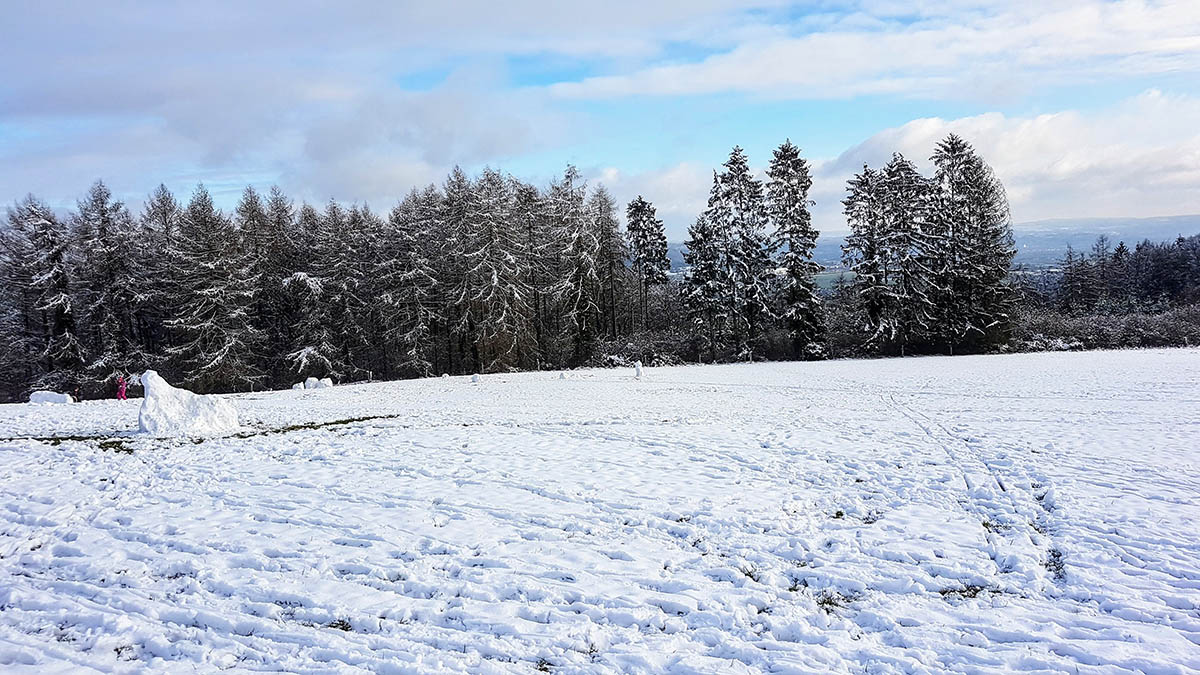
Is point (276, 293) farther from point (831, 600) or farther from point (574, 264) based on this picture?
point (831, 600)

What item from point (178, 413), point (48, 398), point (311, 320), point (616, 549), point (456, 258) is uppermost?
point (456, 258)

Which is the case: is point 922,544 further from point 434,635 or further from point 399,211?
point 399,211

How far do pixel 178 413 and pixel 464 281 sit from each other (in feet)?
67.2

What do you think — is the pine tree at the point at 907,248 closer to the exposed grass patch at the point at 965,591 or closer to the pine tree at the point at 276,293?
the exposed grass patch at the point at 965,591

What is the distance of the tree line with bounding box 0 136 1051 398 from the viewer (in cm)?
3198

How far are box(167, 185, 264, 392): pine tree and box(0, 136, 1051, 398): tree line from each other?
0.42ft

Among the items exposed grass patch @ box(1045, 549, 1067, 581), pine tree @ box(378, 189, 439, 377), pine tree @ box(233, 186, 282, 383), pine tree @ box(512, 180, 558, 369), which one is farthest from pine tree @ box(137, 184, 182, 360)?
exposed grass patch @ box(1045, 549, 1067, 581)

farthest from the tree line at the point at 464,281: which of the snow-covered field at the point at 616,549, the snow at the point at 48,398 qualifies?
the snow-covered field at the point at 616,549

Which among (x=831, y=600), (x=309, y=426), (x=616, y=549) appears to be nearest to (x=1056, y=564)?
(x=831, y=600)

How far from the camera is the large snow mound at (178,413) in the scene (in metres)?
14.2

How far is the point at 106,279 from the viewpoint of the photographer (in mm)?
33125

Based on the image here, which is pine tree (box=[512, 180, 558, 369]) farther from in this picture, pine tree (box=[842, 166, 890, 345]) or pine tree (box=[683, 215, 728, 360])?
pine tree (box=[842, 166, 890, 345])

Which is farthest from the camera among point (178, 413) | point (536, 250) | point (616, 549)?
point (536, 250)

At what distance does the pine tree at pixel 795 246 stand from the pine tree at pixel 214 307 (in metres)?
31.5
